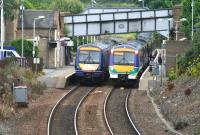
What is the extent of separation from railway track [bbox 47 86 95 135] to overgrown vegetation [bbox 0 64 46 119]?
1.92 metres

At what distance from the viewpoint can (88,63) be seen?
45312 millimetres

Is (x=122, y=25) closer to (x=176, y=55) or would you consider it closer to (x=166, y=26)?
(x=166, y=26)

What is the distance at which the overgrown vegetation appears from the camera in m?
29.7

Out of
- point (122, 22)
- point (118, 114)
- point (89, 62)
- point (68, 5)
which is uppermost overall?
point (68, 5)

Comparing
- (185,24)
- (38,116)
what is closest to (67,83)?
(38,116)

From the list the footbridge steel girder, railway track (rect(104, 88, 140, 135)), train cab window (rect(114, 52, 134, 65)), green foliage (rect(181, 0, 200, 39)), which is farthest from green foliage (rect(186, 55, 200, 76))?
the footbridge steel girder

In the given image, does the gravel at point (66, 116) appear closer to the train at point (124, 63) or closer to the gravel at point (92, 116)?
the gravel at point (92, 116)

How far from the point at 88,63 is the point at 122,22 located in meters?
28.5

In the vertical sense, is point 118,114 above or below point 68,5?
below

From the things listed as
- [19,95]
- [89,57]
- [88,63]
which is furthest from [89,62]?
[19,95]

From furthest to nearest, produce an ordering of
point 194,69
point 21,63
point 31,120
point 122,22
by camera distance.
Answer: point 122,22
point 21,63
point 194,69
point 31,120

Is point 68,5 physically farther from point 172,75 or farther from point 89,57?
point 172,75

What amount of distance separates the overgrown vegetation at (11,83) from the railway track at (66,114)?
6.29 ft

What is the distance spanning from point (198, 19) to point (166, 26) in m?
10.2
